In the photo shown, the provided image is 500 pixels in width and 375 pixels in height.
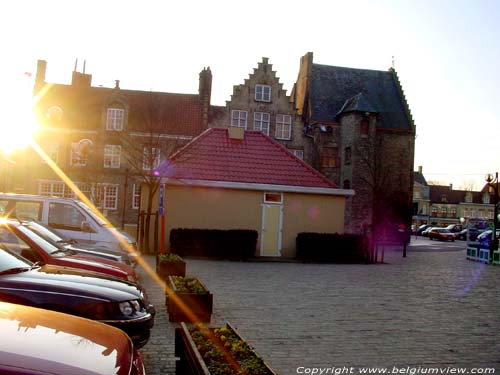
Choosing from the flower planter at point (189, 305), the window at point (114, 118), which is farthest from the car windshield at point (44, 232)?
the window at point (114, 118)

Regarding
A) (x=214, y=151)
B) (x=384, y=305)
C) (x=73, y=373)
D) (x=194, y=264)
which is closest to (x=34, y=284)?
(x=73, y=373)

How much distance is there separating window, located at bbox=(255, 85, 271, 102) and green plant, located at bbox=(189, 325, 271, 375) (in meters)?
39.4

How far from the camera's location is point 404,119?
4625 centimetres

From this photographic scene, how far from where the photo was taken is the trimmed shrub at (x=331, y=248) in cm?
2139

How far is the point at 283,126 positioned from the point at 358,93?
7939 mm

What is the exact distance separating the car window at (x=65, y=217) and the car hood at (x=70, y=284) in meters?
6.42

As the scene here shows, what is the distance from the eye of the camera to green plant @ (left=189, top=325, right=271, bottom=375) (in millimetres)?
4102

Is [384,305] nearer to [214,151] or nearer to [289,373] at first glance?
[289,373]

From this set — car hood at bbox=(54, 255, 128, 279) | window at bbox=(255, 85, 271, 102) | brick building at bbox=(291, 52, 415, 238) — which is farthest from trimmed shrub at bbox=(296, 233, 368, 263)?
window at bbox=(255, 85, 271, 102)

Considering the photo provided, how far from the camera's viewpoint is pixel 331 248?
21.6 meters

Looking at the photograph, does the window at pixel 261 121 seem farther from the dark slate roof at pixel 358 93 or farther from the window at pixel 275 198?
the window at pixel 275 198

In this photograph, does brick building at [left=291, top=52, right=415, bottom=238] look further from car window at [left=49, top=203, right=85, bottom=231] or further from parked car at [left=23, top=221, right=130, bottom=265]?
parked car at [left=23, top=221, right=130, bottom=265]

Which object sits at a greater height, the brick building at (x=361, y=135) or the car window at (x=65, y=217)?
the brick building at (x=361, y=135)

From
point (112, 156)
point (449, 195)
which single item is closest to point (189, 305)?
point (112, 156)
